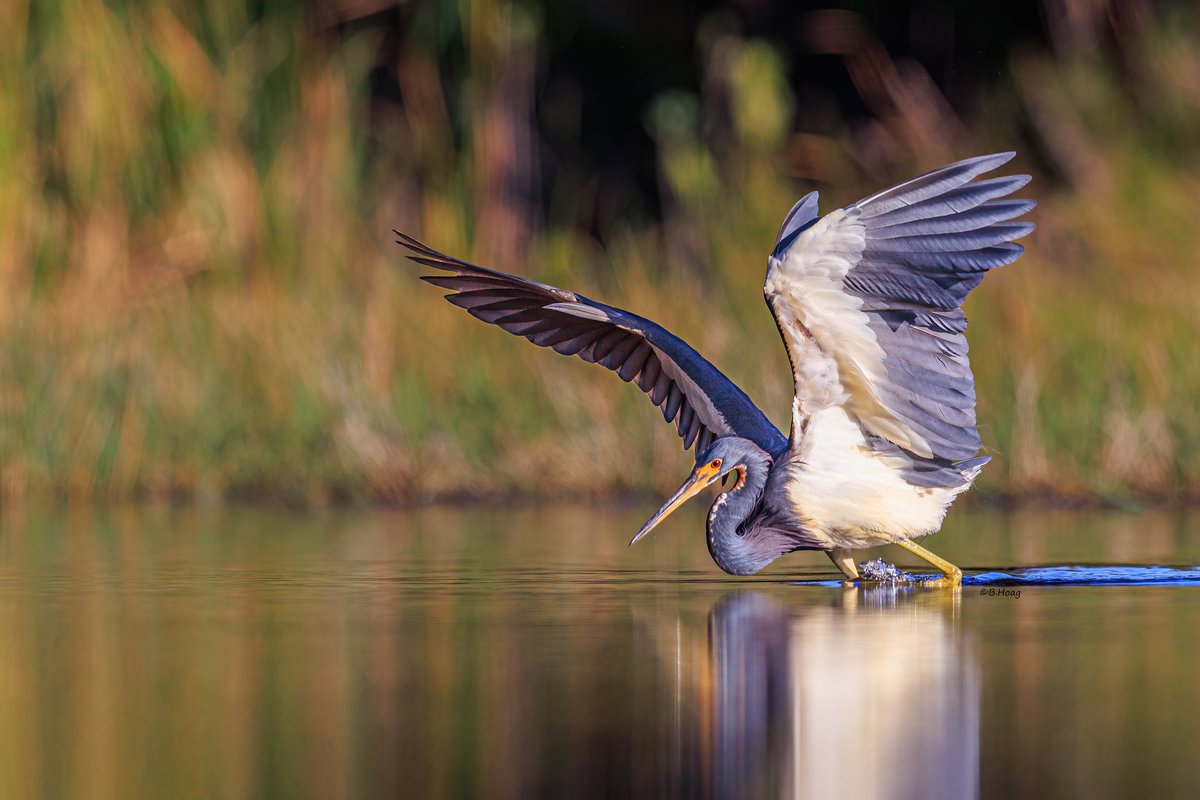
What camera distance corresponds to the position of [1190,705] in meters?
4.87

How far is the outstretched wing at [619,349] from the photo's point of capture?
313 inches

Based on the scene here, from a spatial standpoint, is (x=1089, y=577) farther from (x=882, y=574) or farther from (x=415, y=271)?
(x=415, y=271)

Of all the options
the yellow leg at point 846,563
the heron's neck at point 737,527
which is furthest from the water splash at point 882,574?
the heron's neck at point 737,527

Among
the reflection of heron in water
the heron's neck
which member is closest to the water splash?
the heron's neck

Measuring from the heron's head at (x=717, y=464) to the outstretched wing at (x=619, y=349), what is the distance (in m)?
0.15

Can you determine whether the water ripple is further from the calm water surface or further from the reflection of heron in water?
the reflection of heron in water

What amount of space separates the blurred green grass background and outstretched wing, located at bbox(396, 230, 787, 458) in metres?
2.55

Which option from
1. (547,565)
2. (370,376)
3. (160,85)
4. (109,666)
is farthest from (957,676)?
(160,85)

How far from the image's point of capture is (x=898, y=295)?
23.1 ft

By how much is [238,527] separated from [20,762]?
5211mm

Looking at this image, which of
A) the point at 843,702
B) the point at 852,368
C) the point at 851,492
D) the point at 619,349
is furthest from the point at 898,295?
the point at 843,702

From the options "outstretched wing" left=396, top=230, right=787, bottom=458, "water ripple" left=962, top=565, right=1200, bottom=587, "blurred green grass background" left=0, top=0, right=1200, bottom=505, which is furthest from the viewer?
"blurred green grass background" left=0, top=0, right=1200, bottom=505

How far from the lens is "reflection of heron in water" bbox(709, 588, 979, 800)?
4172mm

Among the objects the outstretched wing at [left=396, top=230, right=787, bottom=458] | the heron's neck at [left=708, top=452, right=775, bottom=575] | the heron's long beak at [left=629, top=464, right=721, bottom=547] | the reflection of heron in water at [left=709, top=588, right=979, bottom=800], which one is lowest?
the reflection of heron in water at [left=709, top=588, right=979, bottom=800]
